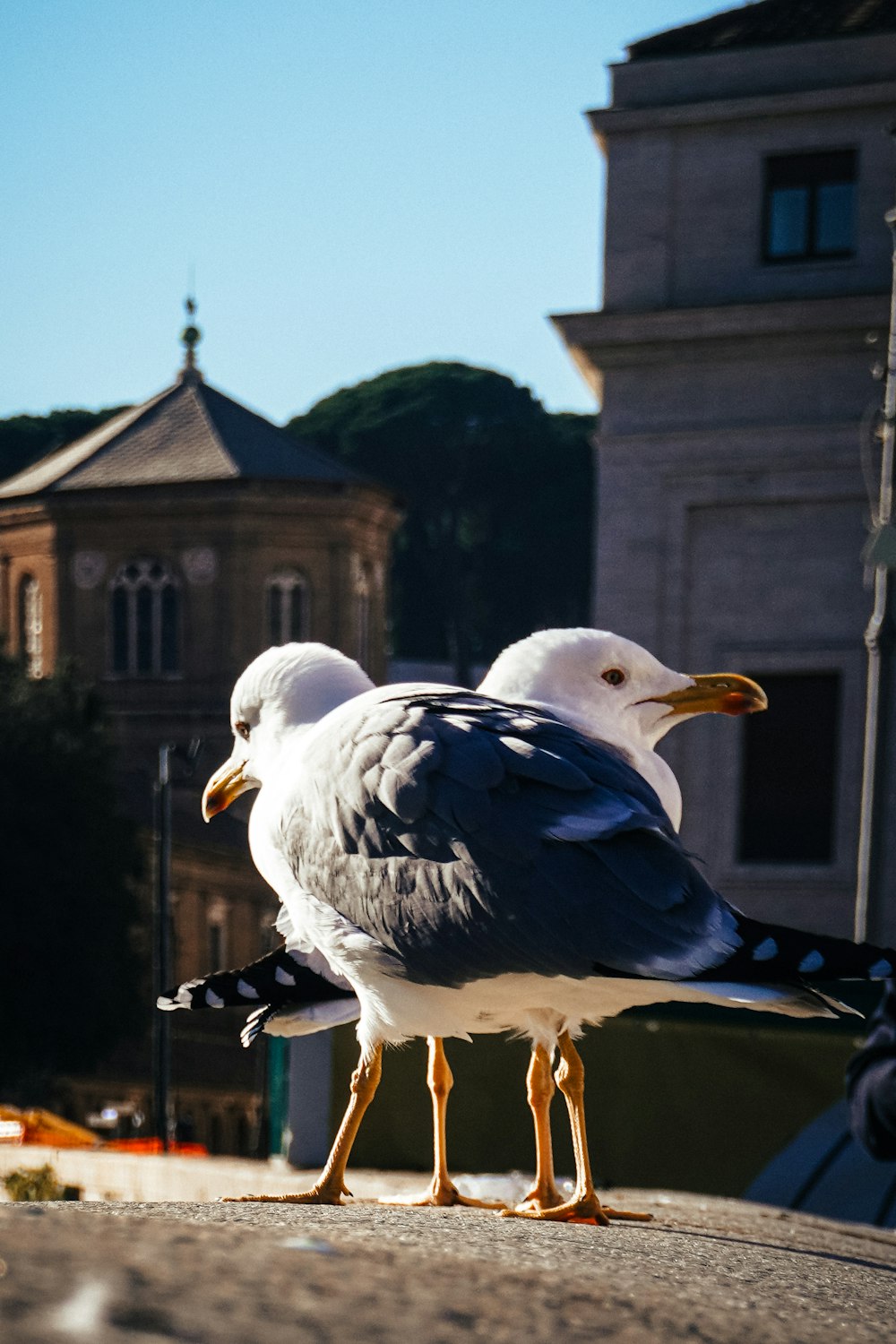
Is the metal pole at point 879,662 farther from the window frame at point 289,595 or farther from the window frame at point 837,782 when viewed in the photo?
the window frame at point 289,595

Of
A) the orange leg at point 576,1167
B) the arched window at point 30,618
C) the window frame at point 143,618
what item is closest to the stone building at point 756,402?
the orange leg at point 576,1167

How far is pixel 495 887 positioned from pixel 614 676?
989mm

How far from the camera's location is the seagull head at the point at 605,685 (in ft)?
14.3

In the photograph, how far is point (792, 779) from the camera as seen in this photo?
18.6 m

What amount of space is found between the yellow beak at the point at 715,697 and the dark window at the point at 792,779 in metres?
14.2

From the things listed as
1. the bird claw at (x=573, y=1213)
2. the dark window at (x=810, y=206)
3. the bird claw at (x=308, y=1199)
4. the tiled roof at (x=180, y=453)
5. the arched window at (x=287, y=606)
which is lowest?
the arched window at (x=287, y=606)

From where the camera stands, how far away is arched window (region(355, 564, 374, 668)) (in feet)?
192

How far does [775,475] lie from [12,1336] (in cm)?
1719

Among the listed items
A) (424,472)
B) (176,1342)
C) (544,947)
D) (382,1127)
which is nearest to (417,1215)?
(544,947)

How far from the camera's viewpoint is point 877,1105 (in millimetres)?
5406

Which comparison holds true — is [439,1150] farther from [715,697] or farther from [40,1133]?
[40,1133]

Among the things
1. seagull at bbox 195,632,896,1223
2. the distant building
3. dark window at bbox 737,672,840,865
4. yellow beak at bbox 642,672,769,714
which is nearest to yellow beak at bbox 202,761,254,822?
seagull at bbox 195,632,896,1223

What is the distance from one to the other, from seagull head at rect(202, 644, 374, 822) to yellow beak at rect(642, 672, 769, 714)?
730mm

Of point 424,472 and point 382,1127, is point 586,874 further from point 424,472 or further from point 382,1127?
point 424,472
